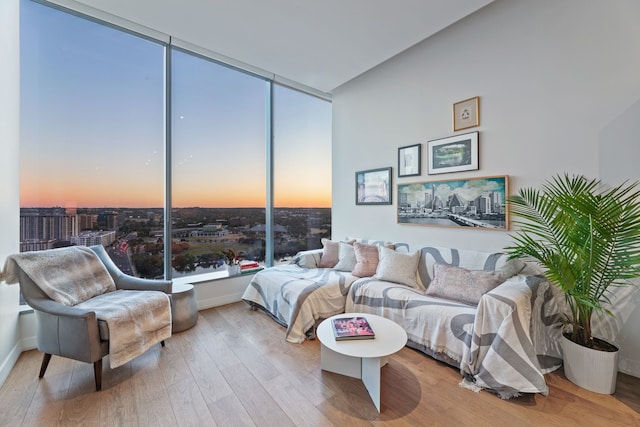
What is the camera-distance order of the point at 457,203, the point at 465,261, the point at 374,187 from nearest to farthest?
the point at 465,261 < the point at 457,203 < the point at 374,187

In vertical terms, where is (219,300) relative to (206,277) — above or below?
below

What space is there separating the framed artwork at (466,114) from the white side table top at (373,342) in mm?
2144

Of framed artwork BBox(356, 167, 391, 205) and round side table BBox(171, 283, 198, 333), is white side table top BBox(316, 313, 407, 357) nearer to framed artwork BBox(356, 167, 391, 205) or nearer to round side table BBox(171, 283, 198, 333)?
round side table BBox(171, 283, 198, 333)

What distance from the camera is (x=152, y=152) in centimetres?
309

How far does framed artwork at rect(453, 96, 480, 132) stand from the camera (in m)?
2.75

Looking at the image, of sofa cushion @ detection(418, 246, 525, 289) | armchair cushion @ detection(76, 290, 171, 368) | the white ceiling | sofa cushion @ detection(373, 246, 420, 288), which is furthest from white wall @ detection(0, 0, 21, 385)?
sofa cushion @ detection(418, 246, 525, 289)

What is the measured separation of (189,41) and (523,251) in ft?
12.7

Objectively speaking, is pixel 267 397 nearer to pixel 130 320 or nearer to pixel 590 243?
pixel 130 320

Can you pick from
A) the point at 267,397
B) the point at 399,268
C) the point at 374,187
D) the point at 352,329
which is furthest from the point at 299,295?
the point at 374,187

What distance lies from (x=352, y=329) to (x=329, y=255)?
5.53 ft

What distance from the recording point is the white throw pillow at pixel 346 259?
3.35 meters

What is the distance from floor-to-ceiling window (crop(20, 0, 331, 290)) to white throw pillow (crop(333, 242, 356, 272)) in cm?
107

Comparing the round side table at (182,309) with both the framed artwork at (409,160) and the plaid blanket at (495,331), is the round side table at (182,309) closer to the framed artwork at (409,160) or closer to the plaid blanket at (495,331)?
the plaid blanket at (495,331)

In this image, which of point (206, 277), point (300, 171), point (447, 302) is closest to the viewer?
point (447, 302)
